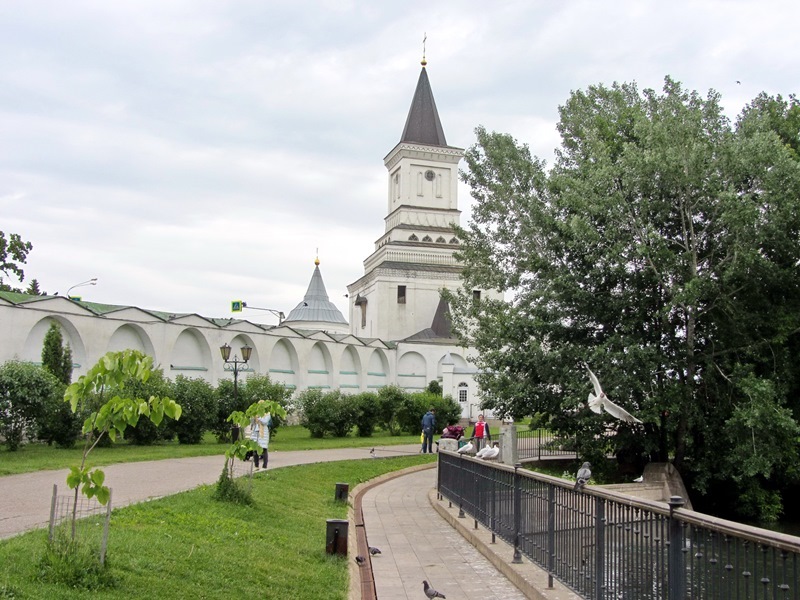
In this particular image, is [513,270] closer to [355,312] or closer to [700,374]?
[700,374]

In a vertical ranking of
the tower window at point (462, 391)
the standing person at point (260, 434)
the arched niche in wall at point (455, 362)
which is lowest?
the standing person at point (260, 434)

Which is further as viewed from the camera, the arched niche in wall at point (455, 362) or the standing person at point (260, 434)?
the arched niche in wall at point (455, 362)

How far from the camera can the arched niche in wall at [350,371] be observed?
43375mm

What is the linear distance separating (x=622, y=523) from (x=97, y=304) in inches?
1118

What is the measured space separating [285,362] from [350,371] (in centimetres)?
599

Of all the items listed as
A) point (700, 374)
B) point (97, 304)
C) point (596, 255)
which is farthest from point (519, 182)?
point (97, 304)

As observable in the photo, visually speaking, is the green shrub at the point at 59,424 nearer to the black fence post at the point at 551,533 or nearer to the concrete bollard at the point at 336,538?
the concrete bollard at the point at 336,538

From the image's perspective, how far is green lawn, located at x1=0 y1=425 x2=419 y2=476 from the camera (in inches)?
670

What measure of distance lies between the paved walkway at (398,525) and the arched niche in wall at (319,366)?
2070 centimetres

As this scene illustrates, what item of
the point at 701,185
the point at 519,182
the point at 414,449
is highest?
the point at 519,182

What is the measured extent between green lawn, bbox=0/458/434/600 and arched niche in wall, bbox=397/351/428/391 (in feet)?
118

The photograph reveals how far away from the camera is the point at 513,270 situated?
26.7 meters

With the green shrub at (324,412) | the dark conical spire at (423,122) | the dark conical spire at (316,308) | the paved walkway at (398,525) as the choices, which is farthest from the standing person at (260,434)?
the dark conical spire at (316,308)

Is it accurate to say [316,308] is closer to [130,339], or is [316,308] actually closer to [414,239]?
[414,239]
